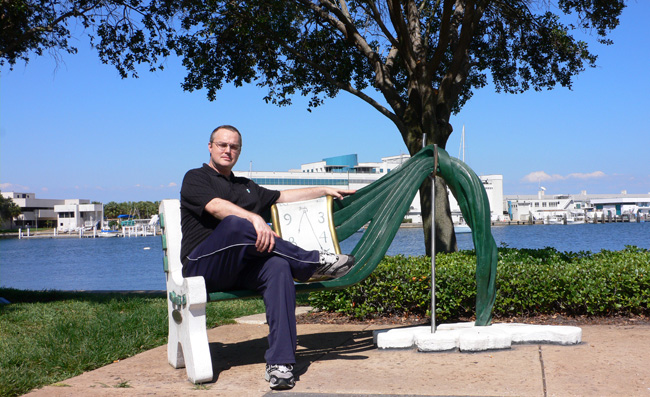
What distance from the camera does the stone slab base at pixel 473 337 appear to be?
169 inches

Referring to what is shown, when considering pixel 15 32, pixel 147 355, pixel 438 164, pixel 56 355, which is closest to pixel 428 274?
pixel 438 164

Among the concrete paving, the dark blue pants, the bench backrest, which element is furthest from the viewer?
the bench backrest

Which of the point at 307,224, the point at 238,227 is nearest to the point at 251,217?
the point at 238,227

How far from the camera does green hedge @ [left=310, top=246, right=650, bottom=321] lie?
545 centimetres

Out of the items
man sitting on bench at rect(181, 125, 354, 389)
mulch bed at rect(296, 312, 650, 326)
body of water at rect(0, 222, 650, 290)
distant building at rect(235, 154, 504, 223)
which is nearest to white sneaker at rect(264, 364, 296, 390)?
man sitting on bench at rect(181, 125, 354, 389)

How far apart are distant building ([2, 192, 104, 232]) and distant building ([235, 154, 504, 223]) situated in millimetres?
41816

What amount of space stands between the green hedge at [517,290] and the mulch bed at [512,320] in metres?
0.05

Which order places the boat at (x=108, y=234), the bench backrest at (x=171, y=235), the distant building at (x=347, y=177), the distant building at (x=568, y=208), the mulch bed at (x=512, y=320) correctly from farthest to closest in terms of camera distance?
the distant building at (x=568, y=208), the boat at (x=108, y=234), the distant building at (x=347, y=177), the mulch bed at (x=512, y=320), the bench backrest at (x=171, y=235)

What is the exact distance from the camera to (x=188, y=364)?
3.75 m

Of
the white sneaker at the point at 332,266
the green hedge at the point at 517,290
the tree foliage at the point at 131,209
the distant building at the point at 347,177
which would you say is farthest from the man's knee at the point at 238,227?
the tree foliage at the point at 131,209

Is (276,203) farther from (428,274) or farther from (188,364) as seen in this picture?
(428,274)

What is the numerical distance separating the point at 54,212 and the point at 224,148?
126803 mm

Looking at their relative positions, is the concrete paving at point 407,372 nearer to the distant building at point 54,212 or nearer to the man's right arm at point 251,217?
the man's right arm at point 251,217

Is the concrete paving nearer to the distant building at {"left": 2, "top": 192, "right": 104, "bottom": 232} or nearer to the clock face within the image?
the clock face
